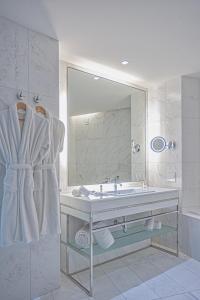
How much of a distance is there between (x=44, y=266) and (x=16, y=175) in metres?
0.90

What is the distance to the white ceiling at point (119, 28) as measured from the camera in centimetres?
169

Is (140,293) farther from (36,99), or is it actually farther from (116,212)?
(36,99)

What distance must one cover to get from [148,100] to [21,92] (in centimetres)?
212

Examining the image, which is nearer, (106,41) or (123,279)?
(106,41)

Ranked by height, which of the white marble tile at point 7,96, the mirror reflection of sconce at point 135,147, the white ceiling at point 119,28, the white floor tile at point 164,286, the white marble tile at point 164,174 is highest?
the white ceiling at point 119,28

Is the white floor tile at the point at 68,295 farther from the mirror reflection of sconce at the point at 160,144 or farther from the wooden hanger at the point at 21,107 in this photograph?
the mirror reflection of sconce at the point at 160,144

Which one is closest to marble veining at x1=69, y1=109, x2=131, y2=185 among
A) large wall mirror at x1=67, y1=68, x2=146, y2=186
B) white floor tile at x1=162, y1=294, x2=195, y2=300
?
Result: large wall mirror at x1=67, y1=68, x2=146, y2=186

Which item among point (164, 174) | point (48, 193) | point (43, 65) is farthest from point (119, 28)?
point (164, 174)

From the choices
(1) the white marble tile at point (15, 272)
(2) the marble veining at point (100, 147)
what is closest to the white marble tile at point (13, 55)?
(2) the marble veining at point (100, 147)

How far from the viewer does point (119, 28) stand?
1970 millimetres

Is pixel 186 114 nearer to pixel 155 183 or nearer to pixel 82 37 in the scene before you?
pixel 155 183

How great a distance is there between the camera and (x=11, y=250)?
6.15ft

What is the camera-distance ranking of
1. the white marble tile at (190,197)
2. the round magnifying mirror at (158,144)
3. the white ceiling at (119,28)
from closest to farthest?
the white ceiling at (119,28) → the white marble tile at (190,197) → the round magnifying mirror at (158,144)

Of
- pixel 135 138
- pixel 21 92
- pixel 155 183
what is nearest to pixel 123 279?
pixel 155 183
